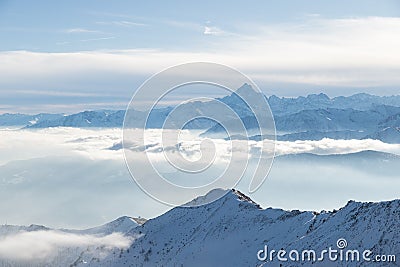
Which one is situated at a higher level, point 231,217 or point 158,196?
point 158,196

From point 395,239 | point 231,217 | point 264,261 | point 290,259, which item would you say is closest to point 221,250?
point 231,217

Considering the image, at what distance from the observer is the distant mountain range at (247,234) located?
4156 inches

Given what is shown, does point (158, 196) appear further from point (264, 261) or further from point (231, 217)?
point (231, 217)

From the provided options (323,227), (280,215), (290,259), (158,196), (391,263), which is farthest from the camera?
(280,215)

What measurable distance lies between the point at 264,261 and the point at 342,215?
83.7 ft

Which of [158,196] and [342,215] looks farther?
[342,215]

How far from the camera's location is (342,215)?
4833 inches

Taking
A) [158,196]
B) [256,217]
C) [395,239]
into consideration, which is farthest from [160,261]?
[158,196]

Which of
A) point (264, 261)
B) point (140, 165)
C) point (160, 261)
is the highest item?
point (140, 165)

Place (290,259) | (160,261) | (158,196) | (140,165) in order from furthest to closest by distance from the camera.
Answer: (160,261), (290,259), (158,196), (140,165)

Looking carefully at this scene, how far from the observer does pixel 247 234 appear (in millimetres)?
155375

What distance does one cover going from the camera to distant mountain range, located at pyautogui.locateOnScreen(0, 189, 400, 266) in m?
106

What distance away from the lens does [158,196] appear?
46.0m

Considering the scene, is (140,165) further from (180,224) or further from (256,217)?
(180,224)
